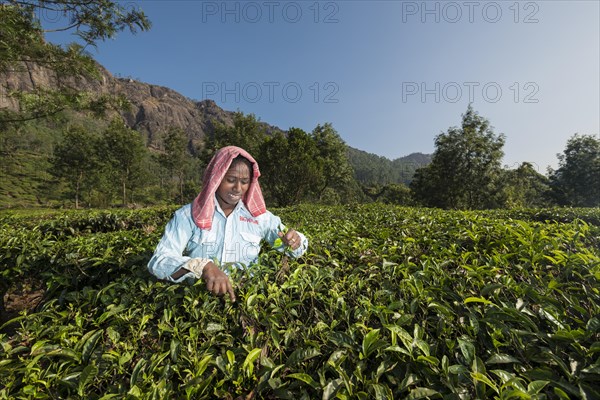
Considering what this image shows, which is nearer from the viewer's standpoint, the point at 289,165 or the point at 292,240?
the point at 292,240

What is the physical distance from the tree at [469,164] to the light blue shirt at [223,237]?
29.0 meters

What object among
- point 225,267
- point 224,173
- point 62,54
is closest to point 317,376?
point 225,267

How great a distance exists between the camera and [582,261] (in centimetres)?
182

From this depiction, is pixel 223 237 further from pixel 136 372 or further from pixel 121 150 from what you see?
pixel 121 150

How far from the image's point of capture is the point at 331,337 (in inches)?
52.6

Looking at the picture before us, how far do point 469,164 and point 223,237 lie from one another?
30.0 meters

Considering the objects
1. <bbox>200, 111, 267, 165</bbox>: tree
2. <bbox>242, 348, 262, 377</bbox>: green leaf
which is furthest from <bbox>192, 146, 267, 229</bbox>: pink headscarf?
Answer: <bbox>200, 111, 267, 165</bbox>: tree

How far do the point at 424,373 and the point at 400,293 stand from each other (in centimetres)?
60

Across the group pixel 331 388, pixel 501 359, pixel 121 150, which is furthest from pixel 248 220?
pixel 121 150

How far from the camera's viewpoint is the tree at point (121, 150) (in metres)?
33.8

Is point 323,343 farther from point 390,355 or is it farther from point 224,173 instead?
point 224,173

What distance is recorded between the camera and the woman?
216cm

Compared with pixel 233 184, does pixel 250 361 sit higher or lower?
lower

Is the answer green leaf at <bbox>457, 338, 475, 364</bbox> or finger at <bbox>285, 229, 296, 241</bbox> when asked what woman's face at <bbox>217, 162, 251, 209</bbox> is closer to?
finger at <bbox>285, 229, 296, 241</bbox>
